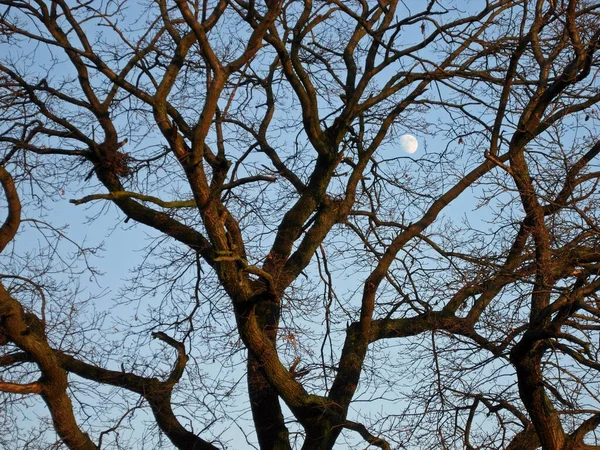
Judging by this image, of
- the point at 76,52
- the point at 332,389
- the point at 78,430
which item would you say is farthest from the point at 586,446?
the point at 76,52

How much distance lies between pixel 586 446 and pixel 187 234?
4668 mm

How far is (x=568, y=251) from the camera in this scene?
21.7ft

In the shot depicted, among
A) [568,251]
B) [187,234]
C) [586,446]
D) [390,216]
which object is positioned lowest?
[586,446]

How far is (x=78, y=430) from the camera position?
7.96 m

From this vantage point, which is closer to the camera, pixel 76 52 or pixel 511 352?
pixel 511 352

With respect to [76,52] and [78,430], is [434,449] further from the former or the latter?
[76,52]

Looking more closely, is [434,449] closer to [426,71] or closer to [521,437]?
[521,437]

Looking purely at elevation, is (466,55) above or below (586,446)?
above

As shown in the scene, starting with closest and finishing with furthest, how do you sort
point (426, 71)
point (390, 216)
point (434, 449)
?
point (434, 449)
point (426, 71)
point (390, 216)

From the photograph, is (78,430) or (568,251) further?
(78,430)

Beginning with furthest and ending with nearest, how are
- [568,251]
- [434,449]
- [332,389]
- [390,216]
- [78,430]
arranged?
[390,216] → [332,389] → [78,430] → [434,449] → [568,251]

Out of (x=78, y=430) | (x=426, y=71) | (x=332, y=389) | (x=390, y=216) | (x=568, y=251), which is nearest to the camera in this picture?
(x=568, y=251)

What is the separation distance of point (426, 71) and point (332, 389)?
383 centimetres

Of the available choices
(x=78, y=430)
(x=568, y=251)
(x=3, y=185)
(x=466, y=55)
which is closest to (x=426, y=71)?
(x=466, y=55)
